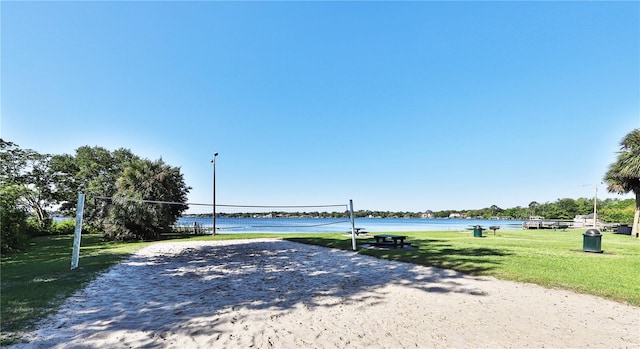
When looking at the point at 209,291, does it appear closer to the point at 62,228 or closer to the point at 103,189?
the point at 103,189

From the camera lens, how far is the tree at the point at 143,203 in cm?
1842

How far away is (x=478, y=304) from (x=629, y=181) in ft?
84.8

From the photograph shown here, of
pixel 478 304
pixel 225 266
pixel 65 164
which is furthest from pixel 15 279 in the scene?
pixel 65 164

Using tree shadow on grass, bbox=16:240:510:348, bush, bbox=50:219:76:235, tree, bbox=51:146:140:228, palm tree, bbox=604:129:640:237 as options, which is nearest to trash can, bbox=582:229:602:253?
tree shadow on grass, bbox=16:240:510:348

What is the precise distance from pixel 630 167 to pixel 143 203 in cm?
3231

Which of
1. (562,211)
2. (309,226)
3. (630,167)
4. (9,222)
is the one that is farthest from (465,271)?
(562,211)

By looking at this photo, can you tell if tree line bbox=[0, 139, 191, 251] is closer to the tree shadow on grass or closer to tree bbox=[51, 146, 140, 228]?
tree bbox=[51, 146, 140, 228]

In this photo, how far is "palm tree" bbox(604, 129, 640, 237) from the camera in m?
19.1

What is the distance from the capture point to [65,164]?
97.8 feet

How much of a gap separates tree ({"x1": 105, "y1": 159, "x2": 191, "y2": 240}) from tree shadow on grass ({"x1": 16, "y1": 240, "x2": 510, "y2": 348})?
10.2m

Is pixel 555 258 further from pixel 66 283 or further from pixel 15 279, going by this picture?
pixel 15 279

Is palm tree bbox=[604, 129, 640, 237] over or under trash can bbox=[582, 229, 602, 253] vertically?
over

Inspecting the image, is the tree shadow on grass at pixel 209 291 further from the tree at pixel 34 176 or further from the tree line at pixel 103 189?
the tree at pixel 34 176

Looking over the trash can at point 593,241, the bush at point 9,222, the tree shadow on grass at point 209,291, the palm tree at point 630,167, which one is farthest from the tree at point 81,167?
the palm tree at point 630,167
